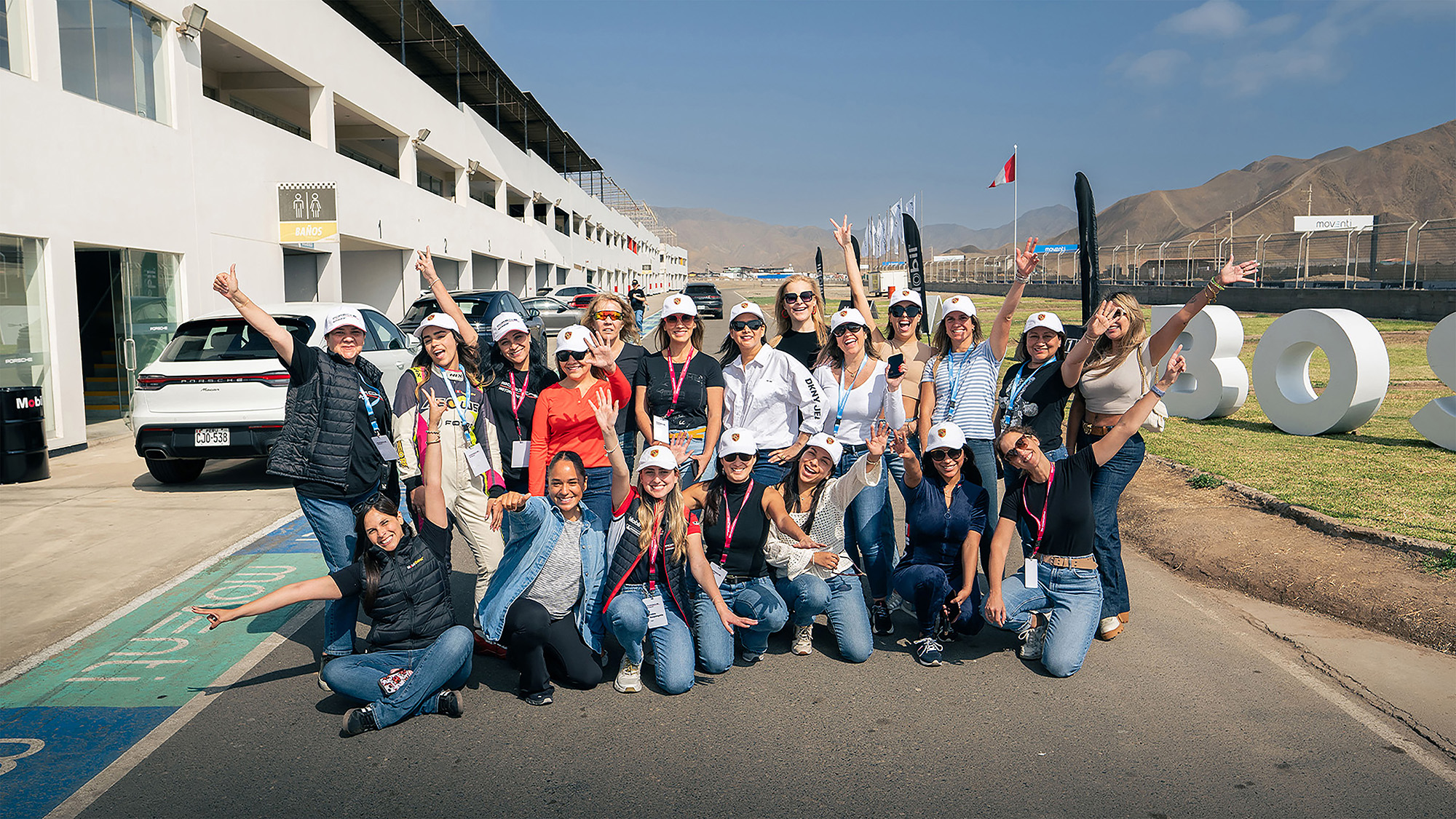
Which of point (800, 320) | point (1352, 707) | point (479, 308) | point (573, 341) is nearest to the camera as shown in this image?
point (1352, 707)

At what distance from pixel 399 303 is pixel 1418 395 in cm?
2354

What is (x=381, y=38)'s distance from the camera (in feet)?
99.2

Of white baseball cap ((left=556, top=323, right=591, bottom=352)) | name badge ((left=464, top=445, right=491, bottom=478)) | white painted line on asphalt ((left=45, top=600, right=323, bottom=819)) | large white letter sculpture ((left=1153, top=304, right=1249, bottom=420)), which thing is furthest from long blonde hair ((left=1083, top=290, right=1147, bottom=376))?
large white letter sculpture ((left=1153, top=304, right=1249, bottom=420))

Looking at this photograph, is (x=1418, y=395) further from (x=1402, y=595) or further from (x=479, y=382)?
(x=479, y=382)

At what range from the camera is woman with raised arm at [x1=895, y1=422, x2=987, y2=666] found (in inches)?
195

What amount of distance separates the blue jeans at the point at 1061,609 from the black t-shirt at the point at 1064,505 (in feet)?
0.44

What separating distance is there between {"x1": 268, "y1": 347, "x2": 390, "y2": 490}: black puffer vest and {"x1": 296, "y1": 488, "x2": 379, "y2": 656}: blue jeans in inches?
5.4

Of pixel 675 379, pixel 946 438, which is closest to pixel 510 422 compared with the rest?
pixel 675 379

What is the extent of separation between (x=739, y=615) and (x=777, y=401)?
4.44 ft

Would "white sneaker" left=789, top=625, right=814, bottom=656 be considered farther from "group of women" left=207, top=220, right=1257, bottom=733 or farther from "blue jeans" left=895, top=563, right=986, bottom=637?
"blue jeans" left=895, top=563, right=986, bottom=637

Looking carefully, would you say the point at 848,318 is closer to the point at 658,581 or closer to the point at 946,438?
the point at 946,438

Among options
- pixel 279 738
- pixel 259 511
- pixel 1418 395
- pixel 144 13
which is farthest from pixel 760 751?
pixel 144 13

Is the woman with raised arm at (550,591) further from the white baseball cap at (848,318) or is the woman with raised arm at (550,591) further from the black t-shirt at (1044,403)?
the black t-shirt at (1044,403)

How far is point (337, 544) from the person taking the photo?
4633 millimetres
